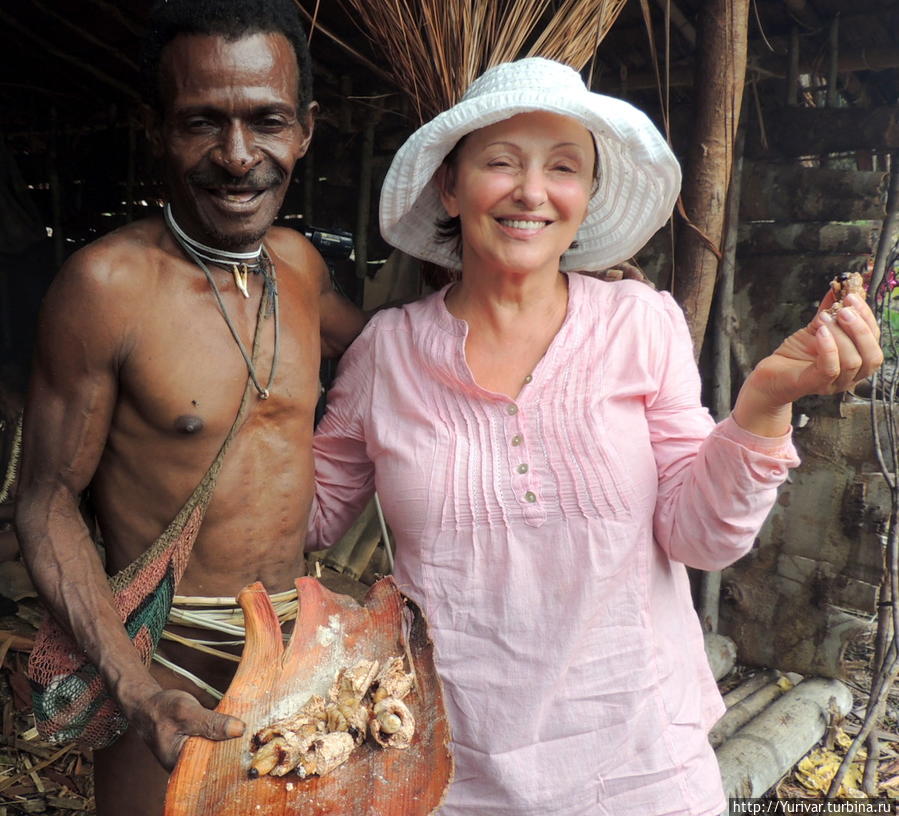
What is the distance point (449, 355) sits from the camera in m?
1.63

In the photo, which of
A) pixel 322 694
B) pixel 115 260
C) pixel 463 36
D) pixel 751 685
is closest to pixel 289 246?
pixel 115 260

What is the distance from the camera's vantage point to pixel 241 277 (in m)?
1.59

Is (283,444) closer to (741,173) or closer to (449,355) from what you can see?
(449,355)

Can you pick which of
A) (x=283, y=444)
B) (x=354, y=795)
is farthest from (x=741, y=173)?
(x=354, y=795)

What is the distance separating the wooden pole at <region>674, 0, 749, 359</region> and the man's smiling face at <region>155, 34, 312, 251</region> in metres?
1.07

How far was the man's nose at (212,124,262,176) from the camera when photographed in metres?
1.46

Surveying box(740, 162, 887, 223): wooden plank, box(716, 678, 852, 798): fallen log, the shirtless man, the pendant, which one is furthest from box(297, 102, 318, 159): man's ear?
box(716, 678, 852, 798): fallen log

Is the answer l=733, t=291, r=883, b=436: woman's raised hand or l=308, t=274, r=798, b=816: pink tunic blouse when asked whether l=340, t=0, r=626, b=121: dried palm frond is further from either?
l=733, t=291, r=883, b=436: woman's raised hand

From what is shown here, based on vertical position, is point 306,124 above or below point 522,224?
above

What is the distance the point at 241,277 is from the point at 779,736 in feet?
8.39

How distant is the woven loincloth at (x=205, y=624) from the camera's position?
1.58 m

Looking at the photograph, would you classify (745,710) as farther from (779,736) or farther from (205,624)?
(205,624)

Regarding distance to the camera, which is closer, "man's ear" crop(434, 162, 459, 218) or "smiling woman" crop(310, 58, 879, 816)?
"smiling woman" crop(310, 58, 879, 816)

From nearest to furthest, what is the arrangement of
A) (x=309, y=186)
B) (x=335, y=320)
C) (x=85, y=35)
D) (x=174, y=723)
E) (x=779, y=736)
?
(x=174, y=723), (x=335, y=320), (x=779, y=736), (x=85, y=35), (x=309, y=186)
